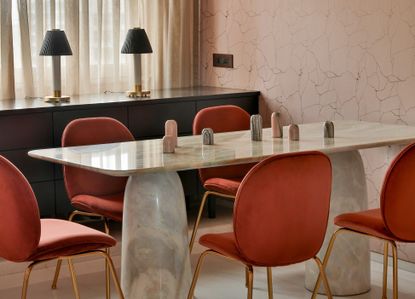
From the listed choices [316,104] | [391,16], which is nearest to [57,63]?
[316,104]

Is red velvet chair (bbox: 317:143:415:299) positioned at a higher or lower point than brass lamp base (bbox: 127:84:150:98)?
lower

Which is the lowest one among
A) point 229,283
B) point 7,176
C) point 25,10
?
point 229,283

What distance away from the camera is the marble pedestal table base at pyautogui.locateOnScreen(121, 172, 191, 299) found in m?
3.31

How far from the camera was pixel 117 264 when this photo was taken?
173 inches

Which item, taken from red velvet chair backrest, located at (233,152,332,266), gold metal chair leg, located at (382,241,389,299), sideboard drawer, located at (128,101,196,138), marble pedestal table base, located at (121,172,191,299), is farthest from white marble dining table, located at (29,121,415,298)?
sideboard drawer, located at (128,101,196,138)

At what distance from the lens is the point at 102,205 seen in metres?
3.83

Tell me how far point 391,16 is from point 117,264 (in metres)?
1.86

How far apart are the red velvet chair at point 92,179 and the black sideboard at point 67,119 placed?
0.48 metres

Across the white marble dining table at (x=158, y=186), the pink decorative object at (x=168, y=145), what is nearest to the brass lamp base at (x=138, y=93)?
the white marble dining table at (x=158, y=186)

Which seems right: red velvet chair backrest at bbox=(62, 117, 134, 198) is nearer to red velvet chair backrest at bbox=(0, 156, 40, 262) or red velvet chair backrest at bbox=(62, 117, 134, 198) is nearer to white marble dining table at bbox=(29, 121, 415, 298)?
white marble dining table at bbox=(29, 121, 415, 298)

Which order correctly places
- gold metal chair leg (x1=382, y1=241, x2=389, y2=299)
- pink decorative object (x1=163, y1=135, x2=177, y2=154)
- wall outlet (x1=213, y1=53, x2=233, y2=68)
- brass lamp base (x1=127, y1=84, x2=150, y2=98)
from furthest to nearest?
1. wall outlet (x1=213, y1=53, x2=233, y2=68)
2. brass lamp base (x1=127, y1=84, x2=150, y2=98)
3. gold metal chair leg (x1=382, y1=241, x2=389, y2=299)
4. pink decorative object (x1=163, y1=135, x2=177, y2=154)

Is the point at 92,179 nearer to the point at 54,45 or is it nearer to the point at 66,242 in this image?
the point at 66,242

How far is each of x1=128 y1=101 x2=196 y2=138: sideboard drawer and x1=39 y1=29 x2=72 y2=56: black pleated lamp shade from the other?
0.49 meters

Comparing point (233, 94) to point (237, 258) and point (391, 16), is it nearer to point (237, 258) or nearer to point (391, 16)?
point (391, 16)
